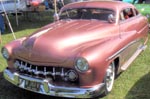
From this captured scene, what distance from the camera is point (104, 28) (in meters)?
5.22

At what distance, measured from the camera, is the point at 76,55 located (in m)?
4.17

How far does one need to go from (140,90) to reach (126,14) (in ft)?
6.33

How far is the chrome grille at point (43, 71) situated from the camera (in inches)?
165

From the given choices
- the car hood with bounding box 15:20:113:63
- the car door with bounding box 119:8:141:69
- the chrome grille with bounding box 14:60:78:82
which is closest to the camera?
the chrome grille with bounding box 14:60:78:82

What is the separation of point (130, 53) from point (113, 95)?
1.18 meters

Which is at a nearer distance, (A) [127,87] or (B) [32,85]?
(B) [32,85]

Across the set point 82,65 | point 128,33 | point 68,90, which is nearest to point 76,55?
point 82,65

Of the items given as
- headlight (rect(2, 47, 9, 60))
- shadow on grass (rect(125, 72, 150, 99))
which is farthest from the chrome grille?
shadow on grass (rect(125, 72, 150, 99))

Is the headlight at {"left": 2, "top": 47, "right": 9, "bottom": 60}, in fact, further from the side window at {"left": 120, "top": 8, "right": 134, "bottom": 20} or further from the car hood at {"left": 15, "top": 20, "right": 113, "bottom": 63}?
the side window at {"left": 120, "top": 8, "right": 134, "bottom": 20}

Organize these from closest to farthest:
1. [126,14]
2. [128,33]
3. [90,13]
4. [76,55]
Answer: [76,55]
[128,33]
[90,13]
[126,14]

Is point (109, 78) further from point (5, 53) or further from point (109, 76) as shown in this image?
point (5, 53)

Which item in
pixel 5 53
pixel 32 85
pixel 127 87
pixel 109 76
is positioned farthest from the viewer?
pixel 127 87

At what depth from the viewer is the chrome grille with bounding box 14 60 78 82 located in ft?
13.8

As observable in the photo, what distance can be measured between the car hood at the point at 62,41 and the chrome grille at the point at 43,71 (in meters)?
0.12
